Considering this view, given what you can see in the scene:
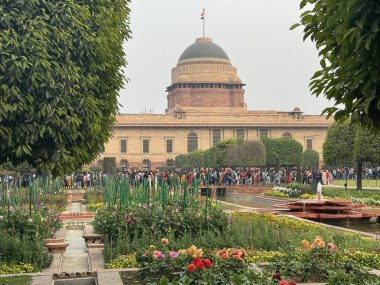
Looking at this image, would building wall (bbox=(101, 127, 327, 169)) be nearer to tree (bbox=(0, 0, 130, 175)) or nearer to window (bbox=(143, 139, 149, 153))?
window (bbox=(143, 139, 149, 153))

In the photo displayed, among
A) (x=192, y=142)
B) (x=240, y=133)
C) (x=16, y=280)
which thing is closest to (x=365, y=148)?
(x=16, y=280)

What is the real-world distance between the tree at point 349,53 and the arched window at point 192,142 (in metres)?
60.3

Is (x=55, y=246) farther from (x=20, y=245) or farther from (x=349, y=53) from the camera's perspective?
(x=349, y=53)

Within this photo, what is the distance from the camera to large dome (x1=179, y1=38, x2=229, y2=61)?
243ft

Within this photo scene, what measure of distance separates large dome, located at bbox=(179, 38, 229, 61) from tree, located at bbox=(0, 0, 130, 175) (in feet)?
218

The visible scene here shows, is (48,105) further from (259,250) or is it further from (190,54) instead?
(190,54)

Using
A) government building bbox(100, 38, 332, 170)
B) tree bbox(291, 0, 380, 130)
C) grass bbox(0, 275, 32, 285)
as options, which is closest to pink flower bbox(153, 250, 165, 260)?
grass bbox(0, 275, 32, 285)

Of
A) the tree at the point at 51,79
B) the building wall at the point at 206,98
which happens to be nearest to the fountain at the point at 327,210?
the tree at the point at 51,79

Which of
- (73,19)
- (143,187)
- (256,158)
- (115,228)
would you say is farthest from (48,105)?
(256,158)

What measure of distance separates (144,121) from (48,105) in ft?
193

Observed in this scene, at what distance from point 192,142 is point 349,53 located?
61501 millimetres

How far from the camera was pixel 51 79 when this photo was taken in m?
7.13

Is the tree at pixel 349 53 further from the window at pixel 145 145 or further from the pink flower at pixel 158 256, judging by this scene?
the window at pixel 145 145

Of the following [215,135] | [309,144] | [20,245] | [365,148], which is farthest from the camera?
[309,144]
